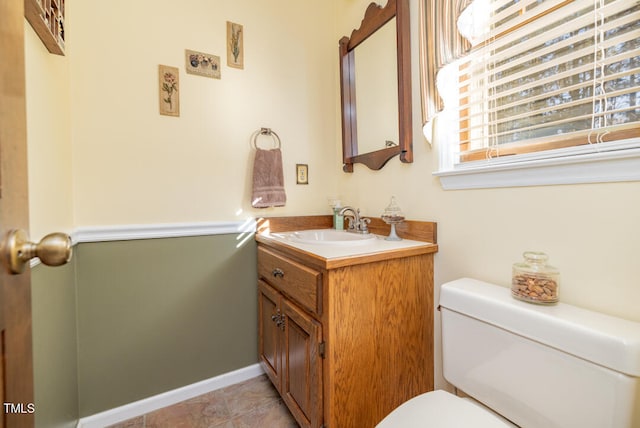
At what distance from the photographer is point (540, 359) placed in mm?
748

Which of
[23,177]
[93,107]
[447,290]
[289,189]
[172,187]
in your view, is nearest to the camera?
[23,177]

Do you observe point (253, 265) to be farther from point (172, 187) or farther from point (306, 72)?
point (306, 72)

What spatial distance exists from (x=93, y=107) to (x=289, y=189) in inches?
40.9

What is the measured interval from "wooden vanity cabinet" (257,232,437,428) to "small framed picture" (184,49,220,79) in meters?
1.02

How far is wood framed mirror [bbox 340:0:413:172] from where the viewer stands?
135cm

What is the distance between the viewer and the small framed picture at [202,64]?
1.45 m

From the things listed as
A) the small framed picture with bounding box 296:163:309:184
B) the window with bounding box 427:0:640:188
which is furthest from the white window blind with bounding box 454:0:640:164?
the small framed picture with bounding box 296:163:309:184

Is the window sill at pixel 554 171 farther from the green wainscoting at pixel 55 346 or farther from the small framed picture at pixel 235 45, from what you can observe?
the green wainscoting at pixel 55 346

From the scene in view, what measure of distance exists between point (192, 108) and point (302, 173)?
72 centimetres

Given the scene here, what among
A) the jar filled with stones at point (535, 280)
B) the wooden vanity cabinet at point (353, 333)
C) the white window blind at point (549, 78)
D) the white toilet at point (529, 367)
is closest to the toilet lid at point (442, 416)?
the white toilet at point (529, 367)

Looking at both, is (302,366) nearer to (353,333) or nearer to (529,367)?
(353,333)

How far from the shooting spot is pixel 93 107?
1.27 metres

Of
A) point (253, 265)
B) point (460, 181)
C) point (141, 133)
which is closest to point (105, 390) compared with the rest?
point (253, 265)

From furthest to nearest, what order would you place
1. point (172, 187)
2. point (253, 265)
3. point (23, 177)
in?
point (253, 265), point (172, 187), point (23, 177)
